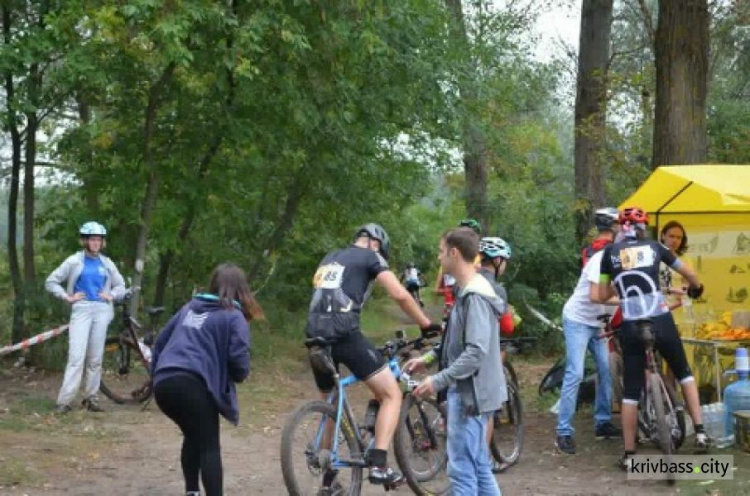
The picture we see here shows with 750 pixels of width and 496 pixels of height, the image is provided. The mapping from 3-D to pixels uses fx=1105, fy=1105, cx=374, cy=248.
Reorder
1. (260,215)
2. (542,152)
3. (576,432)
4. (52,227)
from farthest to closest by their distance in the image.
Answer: (542,152)
(260,215)
(52,227)
(576,432)

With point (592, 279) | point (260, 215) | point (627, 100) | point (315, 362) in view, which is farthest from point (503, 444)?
point (627, 100)

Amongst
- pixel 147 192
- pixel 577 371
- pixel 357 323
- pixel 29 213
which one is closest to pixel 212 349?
pixel 357 323

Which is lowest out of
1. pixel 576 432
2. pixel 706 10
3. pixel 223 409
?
pixel 576 432

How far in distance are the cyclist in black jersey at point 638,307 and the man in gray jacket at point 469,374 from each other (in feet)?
7.78

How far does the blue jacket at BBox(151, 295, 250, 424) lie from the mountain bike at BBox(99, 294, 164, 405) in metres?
5.37

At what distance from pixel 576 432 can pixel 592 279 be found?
1.89 meters

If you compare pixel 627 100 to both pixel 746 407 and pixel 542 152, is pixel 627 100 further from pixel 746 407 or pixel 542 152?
pixel 542 152

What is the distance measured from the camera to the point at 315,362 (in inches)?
280

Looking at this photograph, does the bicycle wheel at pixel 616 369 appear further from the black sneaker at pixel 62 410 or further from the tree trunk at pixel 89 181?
the tree trunk at pixel 89 181

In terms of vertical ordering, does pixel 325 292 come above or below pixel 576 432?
above

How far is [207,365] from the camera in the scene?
245 inches

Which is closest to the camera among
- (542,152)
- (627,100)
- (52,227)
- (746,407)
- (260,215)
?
(746,407)

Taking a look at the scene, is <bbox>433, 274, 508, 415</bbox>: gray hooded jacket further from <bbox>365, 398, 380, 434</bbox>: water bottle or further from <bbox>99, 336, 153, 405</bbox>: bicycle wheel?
<bbox>99, 336, 153, 405</bbox>: bicycle wheel

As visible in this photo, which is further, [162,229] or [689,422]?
[162,229]
